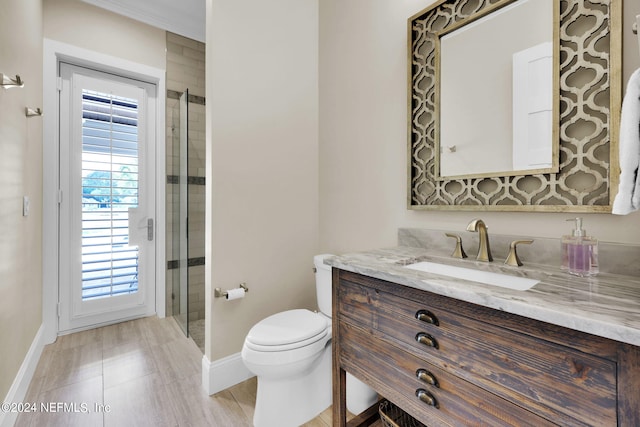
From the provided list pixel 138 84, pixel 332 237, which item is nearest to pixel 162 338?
pixel 332 237

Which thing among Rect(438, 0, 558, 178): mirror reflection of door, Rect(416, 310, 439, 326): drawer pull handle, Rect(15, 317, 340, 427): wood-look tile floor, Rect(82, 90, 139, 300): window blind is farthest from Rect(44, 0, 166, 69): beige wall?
Rect(416, 310, 439, 326): drawer pull handle

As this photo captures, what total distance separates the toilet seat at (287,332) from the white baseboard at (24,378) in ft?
3.81

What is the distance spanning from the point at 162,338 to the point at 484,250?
2.43 metres

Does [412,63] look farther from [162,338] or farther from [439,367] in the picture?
[162,338]

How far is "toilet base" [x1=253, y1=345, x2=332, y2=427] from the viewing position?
1.42m

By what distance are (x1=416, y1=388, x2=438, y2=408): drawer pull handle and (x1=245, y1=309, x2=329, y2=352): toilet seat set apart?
0.63 m

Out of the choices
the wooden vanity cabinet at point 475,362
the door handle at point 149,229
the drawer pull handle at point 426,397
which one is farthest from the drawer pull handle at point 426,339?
the door handle at point 149,229

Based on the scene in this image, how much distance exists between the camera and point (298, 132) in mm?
2090

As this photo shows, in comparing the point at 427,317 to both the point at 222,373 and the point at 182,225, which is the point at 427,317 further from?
the point at 182,225

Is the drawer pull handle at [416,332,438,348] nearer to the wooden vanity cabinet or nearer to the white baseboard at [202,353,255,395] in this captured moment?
the wooden vanity cabinet

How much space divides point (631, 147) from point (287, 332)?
139cm

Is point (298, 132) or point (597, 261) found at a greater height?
point (298, 132)

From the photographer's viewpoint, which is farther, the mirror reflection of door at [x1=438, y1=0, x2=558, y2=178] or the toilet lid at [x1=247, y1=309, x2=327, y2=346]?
the toilet lid at [x1=247, y1=309, x2=327, y2=346]

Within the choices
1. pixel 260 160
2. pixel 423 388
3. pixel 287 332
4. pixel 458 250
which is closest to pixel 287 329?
pixel 287 332
